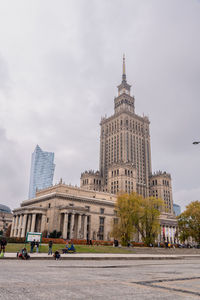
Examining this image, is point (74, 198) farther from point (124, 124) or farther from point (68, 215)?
point (124, 124)

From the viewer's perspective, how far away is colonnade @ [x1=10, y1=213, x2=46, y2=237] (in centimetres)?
8131

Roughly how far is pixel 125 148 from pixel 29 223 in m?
73.7

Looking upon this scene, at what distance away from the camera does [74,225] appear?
8094 centimetres

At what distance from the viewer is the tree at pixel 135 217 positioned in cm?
6156

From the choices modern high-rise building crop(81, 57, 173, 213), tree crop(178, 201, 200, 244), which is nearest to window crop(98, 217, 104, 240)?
tree crop(178, 201, 200, 244)

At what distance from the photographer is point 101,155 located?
156500 mm

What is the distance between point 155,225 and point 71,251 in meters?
35.2

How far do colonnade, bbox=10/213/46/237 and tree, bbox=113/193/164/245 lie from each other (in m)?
30.0

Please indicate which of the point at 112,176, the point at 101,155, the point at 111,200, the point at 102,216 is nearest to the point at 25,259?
the point at 102,216

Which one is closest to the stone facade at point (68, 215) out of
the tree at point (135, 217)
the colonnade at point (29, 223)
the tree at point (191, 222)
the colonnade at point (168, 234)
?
the colonnade at point (29, 223)

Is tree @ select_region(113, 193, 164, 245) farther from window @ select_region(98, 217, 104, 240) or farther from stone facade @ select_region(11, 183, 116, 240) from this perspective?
window @ select_region(98, 217, 104, 240)

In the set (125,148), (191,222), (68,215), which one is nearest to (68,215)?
(68,215)

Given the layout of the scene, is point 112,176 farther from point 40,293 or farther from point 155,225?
point 40,293

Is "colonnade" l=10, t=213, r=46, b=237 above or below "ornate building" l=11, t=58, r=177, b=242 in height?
below
